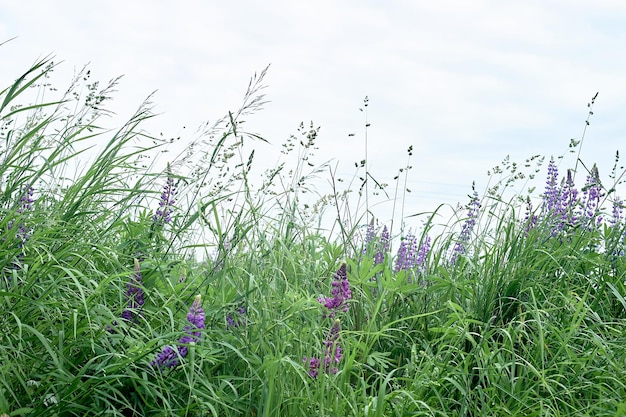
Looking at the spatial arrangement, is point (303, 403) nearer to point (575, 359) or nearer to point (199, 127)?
point (575, 359)

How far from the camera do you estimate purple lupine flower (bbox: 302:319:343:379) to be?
2801 millimetres

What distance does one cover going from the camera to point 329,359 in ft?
9.30

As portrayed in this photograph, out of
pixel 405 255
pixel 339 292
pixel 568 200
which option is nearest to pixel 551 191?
pixel 568 200

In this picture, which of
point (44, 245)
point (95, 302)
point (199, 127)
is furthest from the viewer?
point (199, 127)

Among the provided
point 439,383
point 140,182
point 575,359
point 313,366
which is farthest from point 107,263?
point 575,359


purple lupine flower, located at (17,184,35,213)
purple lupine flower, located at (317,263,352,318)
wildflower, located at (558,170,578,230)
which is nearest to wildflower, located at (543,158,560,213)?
wildflower, located at (558,170,578,230)

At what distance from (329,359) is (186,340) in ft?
1.99

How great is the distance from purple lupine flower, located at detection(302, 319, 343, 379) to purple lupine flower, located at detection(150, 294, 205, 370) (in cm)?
47

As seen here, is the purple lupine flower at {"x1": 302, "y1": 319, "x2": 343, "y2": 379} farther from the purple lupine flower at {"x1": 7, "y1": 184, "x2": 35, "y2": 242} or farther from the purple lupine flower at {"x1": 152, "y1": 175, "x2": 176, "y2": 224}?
the purple lupine flower at {"x1": 7, "y1": 184, "x2": 35, "y2": 242}

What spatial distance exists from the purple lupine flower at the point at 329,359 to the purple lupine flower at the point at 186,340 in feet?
1.54

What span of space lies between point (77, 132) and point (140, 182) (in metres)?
0.41

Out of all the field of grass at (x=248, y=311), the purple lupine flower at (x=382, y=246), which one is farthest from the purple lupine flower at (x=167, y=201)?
the purple lupine flower at (x=382, y=246)

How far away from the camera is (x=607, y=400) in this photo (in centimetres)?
297

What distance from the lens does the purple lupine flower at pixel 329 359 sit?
280 centimetres
